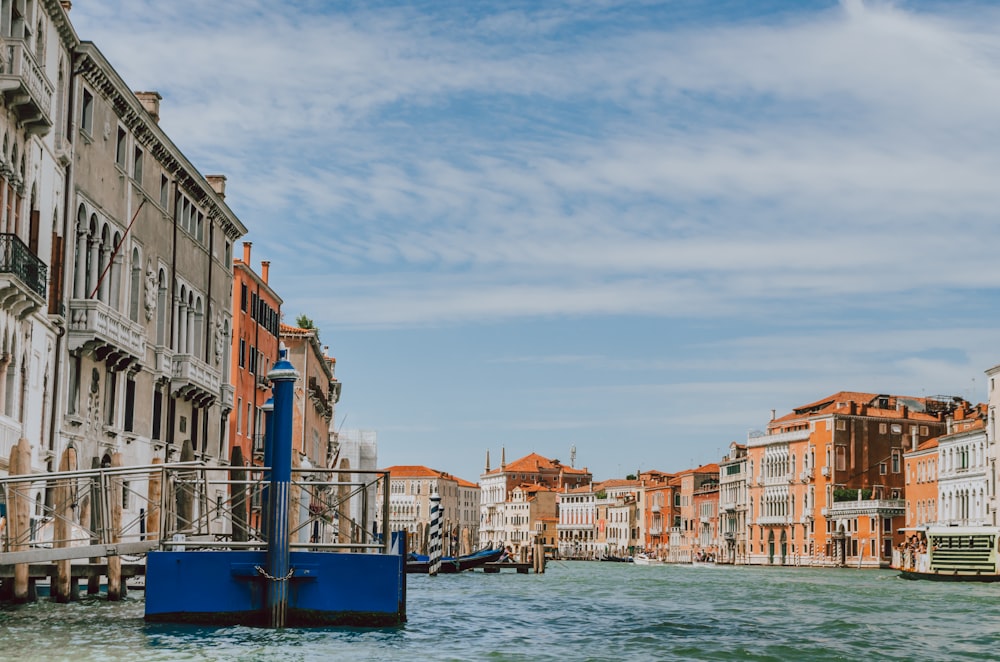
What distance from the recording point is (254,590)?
1525 centimetres

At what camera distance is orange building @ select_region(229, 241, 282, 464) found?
3794 centimetres

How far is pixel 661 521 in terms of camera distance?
122312 mm

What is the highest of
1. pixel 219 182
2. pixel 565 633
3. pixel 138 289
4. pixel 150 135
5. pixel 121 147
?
pixel 219 182

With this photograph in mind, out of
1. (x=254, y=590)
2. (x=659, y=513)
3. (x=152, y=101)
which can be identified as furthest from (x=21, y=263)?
(x=659, y=513)

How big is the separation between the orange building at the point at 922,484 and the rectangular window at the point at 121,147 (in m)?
54.7

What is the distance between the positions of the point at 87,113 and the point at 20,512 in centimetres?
939

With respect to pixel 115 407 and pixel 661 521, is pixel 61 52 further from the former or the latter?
pixel 661 521

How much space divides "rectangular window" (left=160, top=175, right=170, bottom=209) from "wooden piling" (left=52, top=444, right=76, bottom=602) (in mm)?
7443

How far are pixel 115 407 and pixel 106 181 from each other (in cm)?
398

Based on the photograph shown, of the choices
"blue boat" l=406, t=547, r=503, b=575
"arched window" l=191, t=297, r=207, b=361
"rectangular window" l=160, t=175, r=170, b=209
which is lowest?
"blue boat" l=406, t=547, r=503, b=575

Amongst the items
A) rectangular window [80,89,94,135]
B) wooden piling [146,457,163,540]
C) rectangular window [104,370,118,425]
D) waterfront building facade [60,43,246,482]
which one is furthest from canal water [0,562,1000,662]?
rectangular window [80,89,94,135]

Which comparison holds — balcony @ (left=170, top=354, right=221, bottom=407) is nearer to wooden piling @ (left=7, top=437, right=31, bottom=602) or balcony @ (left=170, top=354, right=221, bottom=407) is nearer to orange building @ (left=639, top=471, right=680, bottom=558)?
wooden piling @ (left=7, top=437, right=31, bottom=602)

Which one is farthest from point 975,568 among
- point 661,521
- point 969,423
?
point 661,521

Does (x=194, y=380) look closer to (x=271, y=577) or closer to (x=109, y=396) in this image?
(x=109, y=396)
